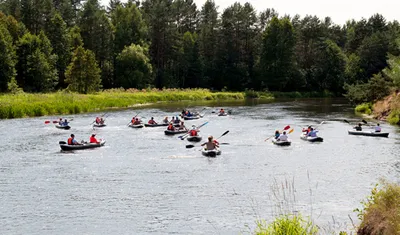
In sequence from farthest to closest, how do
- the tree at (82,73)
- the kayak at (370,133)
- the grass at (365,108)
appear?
the tree at (82,73) → the grass at (365,108) → the kayak at (370,133)

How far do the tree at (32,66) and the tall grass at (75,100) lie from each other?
350 inches

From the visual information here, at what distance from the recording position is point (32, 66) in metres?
75.6

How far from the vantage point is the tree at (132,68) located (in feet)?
291

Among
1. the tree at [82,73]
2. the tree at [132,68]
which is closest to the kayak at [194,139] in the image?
the tree at [82,73]

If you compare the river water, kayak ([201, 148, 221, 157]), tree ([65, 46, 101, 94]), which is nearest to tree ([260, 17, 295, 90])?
tree ([65, 46, 101, 94])

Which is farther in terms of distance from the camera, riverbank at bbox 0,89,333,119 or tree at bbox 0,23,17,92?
tree at bbox 0,23,17,92

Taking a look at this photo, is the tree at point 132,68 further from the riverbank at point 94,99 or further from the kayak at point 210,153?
the kayak at point 210,153

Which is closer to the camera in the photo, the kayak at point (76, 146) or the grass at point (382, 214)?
the grass at point (382, 214)

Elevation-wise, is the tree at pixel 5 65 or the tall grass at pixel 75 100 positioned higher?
the tree at pixel 5 65

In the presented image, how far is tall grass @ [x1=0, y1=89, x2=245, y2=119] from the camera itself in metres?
52.1

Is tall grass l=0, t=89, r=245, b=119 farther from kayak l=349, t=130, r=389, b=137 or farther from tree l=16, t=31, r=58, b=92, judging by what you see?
kayak l=349, t=130, r=389, b=137

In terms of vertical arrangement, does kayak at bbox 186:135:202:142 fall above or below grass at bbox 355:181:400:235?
below

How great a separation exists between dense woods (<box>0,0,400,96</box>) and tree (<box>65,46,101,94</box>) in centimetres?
249

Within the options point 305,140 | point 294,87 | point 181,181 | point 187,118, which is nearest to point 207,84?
point 294,87
